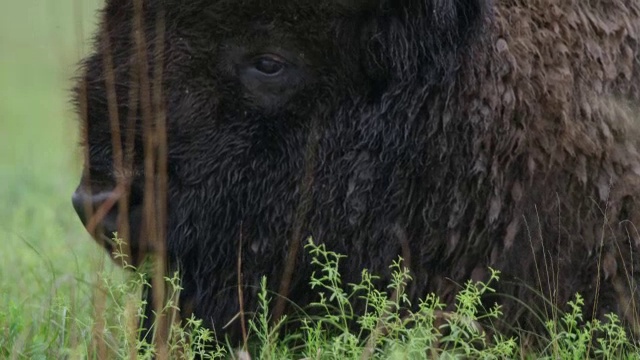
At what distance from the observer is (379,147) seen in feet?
11.0

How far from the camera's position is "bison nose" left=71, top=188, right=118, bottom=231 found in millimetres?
3349

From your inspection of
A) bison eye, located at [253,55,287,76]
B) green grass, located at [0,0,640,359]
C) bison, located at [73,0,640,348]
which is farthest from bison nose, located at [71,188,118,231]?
bison eye, located at [253,55,287,76]

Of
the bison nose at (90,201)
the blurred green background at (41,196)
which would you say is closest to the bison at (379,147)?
the bison nose at (90,201)

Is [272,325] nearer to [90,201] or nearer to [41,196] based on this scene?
[90,201]

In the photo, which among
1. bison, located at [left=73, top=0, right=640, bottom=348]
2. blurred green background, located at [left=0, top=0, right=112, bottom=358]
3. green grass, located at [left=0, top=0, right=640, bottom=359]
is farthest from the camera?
blurred green background, located at [left=0, top=0, right=112, bottom=358]

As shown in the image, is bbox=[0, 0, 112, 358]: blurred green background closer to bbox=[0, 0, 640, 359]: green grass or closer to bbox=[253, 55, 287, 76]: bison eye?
bbox=[0, 0, 640, 359]: green grass

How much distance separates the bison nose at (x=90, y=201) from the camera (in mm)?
3349

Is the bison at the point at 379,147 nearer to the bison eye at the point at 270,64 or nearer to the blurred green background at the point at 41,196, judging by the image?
the bison eye at the point at 270,64

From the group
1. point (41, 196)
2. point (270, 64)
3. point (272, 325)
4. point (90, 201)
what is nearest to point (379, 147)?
point (270, 64)

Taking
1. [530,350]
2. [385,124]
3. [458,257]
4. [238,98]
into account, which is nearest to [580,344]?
[530,350]

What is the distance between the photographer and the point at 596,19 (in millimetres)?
3461

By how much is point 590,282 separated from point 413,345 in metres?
0.68

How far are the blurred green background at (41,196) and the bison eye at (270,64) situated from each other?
0.55 metres

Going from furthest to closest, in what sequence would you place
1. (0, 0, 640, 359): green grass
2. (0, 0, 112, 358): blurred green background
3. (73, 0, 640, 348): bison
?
(0, 0, 112, 358): blurred green background → (73, 0, 640, 348): bison → (0, 0, 640, 359): green grass
